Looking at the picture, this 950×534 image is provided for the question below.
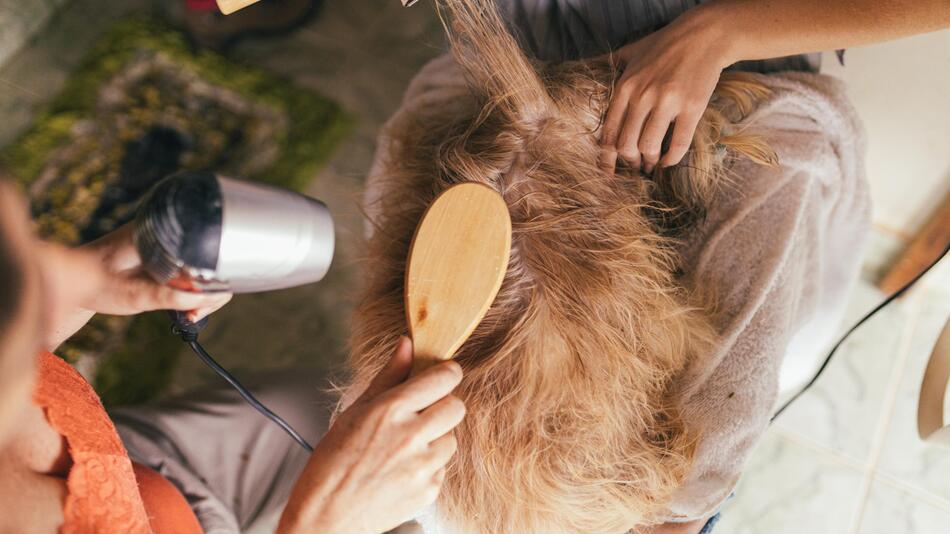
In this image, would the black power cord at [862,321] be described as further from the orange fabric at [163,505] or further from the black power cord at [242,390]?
the orange fabric at [163,505]

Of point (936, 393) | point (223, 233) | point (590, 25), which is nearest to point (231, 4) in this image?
point (223, 233)

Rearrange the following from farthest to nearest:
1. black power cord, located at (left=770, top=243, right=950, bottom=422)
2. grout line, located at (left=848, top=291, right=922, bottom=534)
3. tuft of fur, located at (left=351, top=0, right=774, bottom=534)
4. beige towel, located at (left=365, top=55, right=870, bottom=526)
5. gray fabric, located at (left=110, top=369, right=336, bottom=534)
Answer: grout line, located at (left=848, top=291, right=922, bottom=534)
black power cord, located at (left=770, top=243, right=950, bottom=422)
gray fabric, located at (left=110, top=369, right=336, bottom=534)
beige towel, located at (left=365, top=55, right=870, bottom=526)
tuft of fur, located at (left=351, top=0, right=774, bottom=534)

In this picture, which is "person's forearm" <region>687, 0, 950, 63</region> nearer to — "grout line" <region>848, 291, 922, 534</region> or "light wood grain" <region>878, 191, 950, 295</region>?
"light wood grain" <region>878, 191, 950, 295</region>

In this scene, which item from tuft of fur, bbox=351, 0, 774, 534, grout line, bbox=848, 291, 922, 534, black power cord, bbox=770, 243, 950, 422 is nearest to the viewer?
tuft of fur, bbox=351, 0, 774, 534

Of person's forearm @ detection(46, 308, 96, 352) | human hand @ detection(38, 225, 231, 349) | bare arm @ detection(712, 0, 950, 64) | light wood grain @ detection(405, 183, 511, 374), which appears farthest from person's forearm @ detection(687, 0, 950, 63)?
person's forearm @ detection(46, 308, 96, 352)

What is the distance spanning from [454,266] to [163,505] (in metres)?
0.48

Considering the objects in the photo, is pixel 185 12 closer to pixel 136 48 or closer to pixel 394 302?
pixel 136 48

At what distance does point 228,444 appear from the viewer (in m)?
0.85

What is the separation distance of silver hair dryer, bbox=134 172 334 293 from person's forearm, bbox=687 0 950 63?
42 cm

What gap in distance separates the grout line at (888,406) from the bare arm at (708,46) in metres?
0.79

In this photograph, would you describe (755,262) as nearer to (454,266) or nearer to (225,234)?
(454,266)

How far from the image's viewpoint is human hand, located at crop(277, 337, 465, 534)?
50 cm

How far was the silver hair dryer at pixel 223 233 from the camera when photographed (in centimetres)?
47

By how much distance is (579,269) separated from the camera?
579mm
